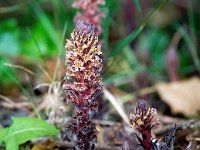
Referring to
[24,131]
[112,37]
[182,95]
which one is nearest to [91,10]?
[24,131]

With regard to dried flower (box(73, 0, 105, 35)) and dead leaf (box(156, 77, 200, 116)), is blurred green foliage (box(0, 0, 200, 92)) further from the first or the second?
dried flower (box(73, 0, 105, 35))

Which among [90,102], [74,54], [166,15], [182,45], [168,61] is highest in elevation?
[166,15]

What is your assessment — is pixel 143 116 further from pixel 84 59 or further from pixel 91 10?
pixel 91 10

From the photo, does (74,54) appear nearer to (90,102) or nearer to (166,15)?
(90,102)

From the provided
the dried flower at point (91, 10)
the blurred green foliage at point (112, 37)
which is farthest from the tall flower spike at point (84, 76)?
the blurred green foliage at point (112, 37)

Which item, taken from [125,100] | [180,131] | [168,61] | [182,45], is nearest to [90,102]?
[180,131]

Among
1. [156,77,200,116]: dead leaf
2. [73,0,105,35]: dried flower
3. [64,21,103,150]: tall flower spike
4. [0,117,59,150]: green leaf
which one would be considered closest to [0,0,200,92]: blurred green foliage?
[156,77,200,116]: dead leaf
